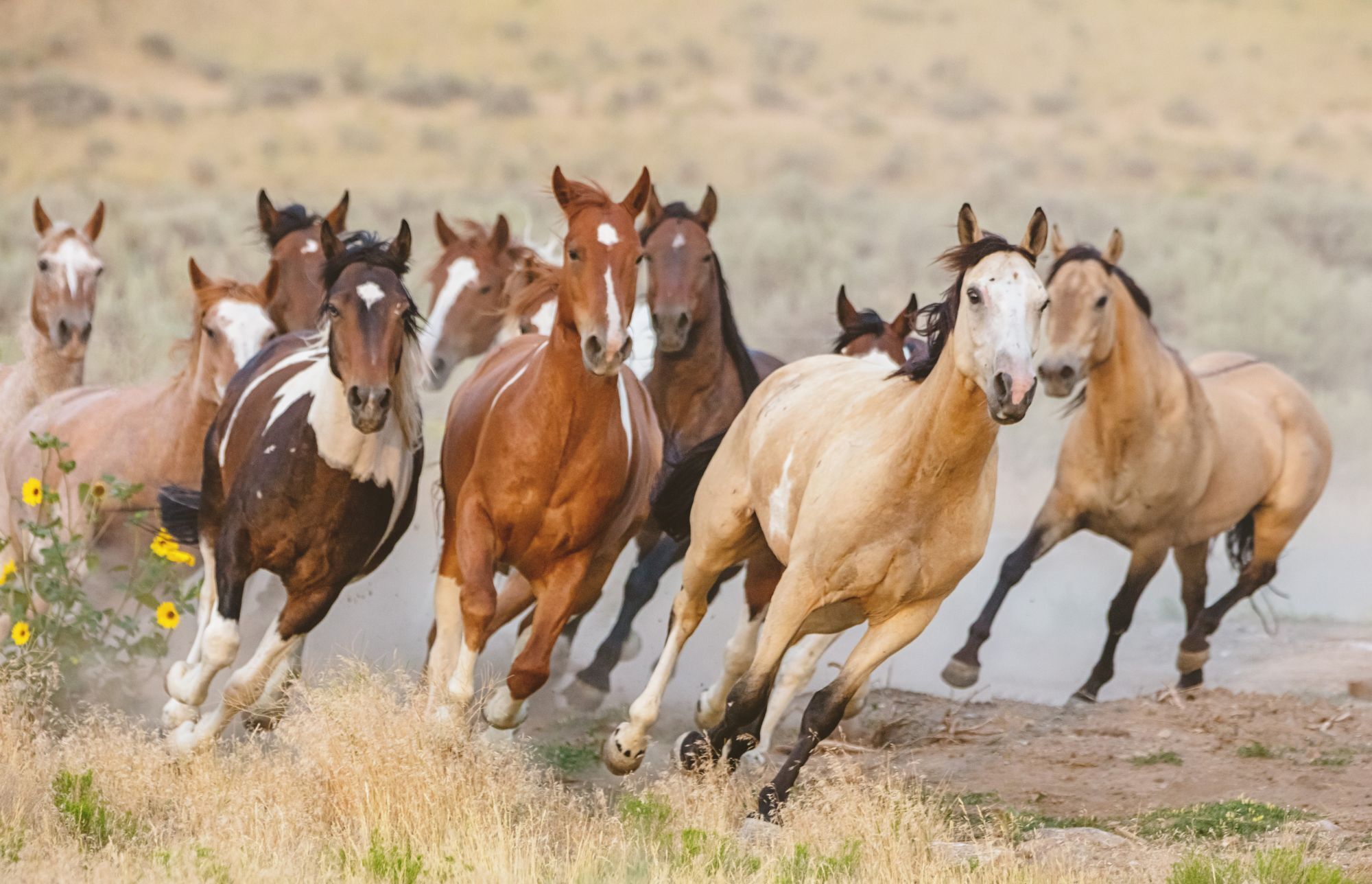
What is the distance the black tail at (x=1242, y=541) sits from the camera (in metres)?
9.99

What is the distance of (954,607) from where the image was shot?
11.8 m

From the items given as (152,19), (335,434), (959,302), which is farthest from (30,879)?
(152,19)

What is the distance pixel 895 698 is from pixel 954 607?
3571 mm

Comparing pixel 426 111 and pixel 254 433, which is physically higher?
pixel 426 111

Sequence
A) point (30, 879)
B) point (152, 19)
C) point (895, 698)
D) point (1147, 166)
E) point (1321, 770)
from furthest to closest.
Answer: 1. point (152, 19)
2. point (1147, 166)
3. point (895, 698)
4. point (1321, 770)
5. point (30, 879)

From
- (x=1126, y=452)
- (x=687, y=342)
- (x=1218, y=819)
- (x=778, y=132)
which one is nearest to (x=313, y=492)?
(x=687, y=342)

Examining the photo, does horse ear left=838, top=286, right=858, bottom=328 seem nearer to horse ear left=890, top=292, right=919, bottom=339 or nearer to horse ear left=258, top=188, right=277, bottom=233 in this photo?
horse ear left=890, top=292, right=919, bottom=339

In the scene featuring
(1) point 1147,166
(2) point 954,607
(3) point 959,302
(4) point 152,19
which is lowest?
(2) point 954,607

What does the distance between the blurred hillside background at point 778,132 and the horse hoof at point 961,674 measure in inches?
452

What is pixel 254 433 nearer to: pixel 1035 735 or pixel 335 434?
pixel 335 434

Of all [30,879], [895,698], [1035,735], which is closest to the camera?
[30,879]

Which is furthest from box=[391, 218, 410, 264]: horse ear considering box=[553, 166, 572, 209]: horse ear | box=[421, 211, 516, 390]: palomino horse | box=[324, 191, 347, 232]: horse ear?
box=[421, 211, 516, 390]: palomino horse

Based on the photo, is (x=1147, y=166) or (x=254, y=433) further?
(x=1147, y=166)

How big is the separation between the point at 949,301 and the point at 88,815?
318 centimetres
